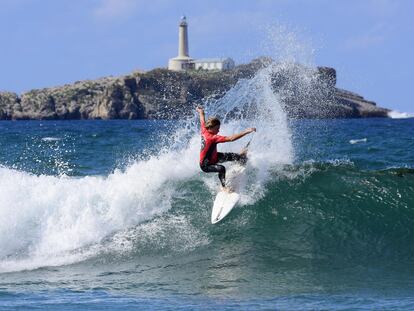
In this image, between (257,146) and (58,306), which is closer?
(58,306)

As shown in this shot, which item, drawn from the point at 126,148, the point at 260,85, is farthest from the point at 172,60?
the point at 260,85

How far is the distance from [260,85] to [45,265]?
19.5 ft

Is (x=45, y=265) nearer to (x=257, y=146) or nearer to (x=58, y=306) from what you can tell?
(x=58, y=306)

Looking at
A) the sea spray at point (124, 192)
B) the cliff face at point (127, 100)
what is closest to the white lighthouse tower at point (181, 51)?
the cliff face at point (127, 100)

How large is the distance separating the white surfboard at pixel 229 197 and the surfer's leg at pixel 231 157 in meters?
0.16

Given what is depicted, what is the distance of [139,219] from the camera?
13.7 metres

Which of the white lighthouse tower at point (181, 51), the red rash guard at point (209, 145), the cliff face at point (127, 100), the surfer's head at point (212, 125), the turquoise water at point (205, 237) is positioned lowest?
the turquoise water at point (205, 237)

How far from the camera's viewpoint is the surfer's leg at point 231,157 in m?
12.7

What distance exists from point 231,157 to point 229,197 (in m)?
0.69

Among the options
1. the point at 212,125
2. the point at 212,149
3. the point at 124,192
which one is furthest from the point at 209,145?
the point at 124,192

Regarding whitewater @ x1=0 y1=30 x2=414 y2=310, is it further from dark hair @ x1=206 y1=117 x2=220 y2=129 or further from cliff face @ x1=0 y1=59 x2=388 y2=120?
cliff face @ x1=0 y1=59 x2=388 y2=120

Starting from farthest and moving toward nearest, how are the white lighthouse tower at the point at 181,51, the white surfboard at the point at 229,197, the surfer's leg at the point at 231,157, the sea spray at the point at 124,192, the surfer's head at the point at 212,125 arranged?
the white lighthouse tower at the point at 181,51 → the white surfboard at the point at 229,197 → the sea spray at the point at 124,192 → the surfer's leg at the point at 231,157 → the surfer's head at the point at 212,125

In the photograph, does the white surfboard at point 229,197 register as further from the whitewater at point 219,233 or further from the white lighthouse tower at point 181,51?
the white lighthouse tower at point 181,51

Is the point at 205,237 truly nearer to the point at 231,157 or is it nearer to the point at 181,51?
the point at 231,157
